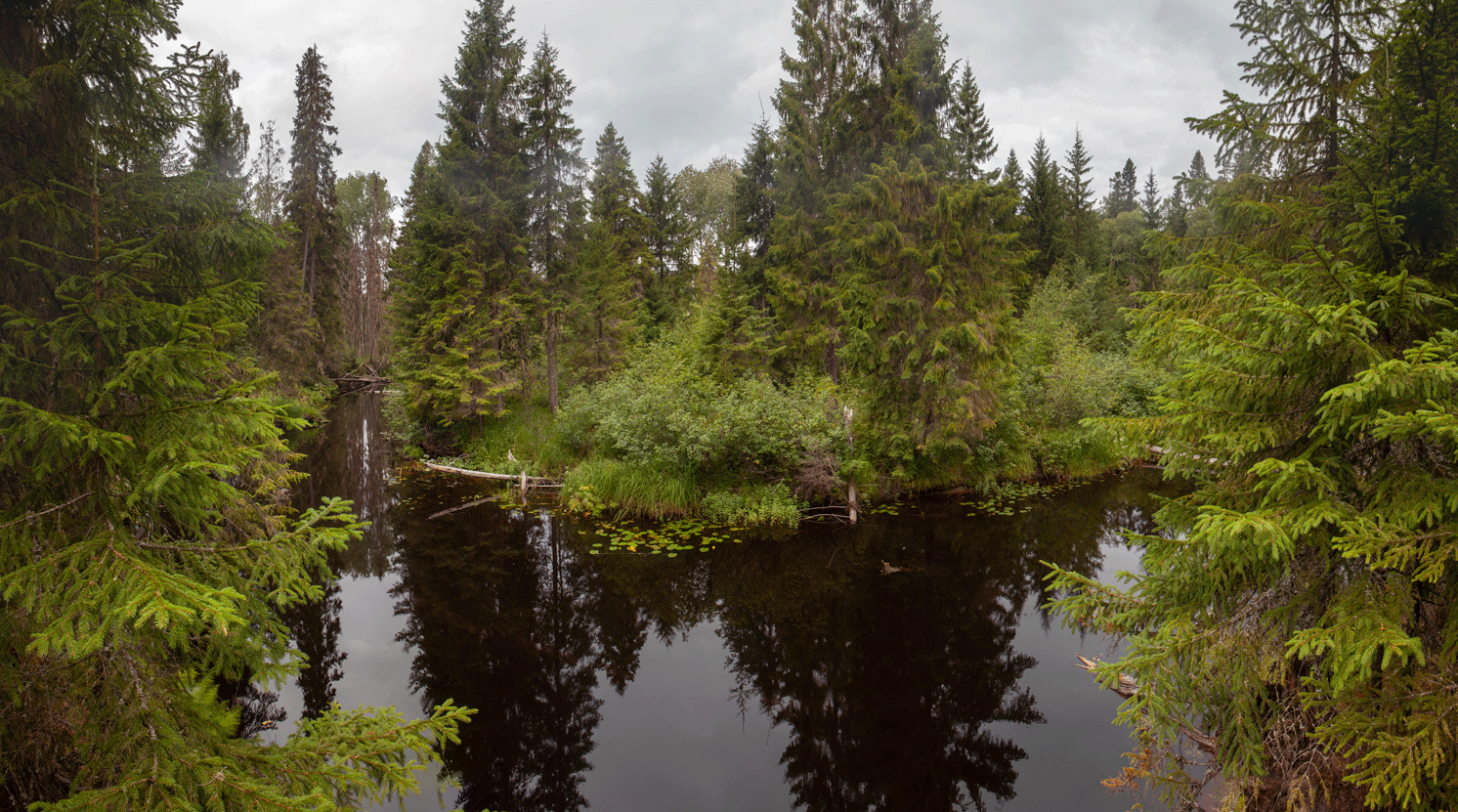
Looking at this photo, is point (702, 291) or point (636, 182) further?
point (702, 291)

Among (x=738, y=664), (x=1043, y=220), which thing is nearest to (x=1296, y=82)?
(x=738, y=664)

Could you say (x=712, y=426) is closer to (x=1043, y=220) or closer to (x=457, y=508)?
(x=457, y=508)

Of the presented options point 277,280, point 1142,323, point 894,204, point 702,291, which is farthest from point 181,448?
point 702,291

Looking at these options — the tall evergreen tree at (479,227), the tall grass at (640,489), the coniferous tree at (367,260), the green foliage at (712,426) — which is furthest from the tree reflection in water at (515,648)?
the coniferous tree at (367,260)

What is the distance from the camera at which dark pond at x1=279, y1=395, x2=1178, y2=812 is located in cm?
590

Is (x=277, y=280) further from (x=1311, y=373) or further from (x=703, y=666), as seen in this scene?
(x=1311, y=373)

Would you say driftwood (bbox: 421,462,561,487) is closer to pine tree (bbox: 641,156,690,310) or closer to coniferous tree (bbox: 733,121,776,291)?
coniferous tree (bbox: 733,121,776,291)

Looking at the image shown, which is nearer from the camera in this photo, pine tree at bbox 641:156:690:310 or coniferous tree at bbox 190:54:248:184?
coniferous tree at bbox 190:54:248:184

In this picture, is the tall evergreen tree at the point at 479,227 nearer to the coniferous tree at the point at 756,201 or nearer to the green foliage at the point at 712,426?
the green foliage at the point at 712,426

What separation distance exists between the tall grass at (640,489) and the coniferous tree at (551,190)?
636 centimetres

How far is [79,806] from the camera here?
236 centimetres

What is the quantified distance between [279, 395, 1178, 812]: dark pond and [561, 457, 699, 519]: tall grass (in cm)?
103

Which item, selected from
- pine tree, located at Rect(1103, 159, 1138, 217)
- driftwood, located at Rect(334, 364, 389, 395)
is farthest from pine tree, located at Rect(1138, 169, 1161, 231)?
driftwood, located at Rect(334, 364, 389, 395)

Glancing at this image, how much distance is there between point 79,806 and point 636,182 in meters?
30.9
